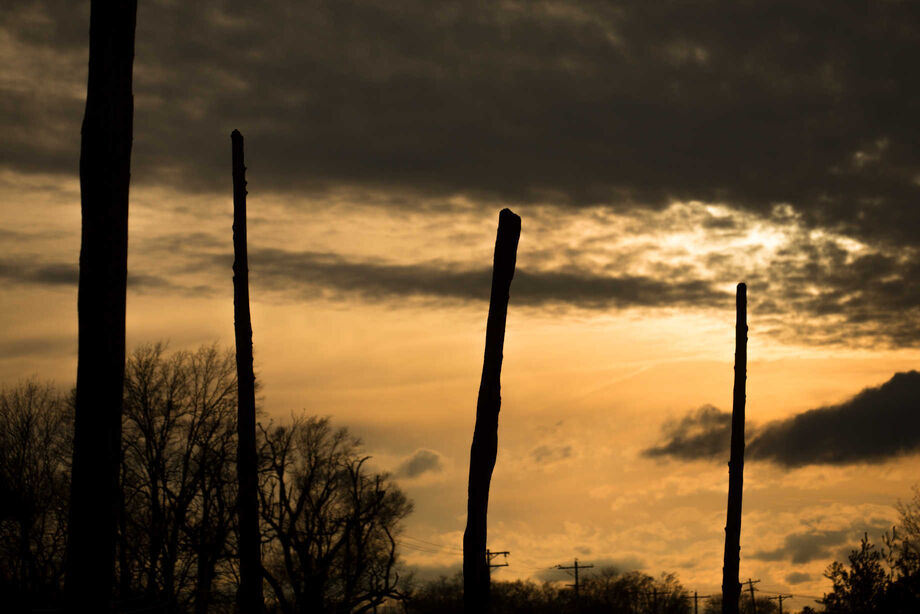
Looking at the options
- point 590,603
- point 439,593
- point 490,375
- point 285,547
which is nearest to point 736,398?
point 490,375

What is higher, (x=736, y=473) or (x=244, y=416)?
(x=244, y=416)

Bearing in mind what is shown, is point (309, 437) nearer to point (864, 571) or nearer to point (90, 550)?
point (864, 571)

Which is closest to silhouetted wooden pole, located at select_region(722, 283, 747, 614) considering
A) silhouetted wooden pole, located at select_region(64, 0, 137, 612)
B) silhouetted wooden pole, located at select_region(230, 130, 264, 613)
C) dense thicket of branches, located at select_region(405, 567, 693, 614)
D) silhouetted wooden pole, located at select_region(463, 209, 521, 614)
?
silhouetted wooden pole, located at select_region(463, 209, 521, 614)

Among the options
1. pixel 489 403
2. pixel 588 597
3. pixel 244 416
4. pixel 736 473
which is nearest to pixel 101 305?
pixel 244 416

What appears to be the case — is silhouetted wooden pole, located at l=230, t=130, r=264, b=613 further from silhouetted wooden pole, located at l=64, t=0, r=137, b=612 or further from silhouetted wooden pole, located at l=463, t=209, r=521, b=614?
silhouetted wooden pole, located at l=64, t=0, r=137, b=612

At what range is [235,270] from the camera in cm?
1439

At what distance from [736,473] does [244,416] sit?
12.6 m

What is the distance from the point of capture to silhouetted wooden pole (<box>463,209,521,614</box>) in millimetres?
14945

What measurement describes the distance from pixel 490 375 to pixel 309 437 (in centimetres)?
2456

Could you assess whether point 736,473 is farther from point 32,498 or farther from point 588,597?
point 588,597

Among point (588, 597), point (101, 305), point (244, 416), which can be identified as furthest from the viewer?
point (588, 597)

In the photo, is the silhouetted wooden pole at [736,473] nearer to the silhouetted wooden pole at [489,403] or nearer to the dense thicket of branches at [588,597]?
the silhouetted wooden pole at [489,403]

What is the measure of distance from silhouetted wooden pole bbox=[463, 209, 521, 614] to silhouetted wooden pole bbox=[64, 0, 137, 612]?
8.11 metres

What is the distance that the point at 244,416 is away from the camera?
1370 cm
